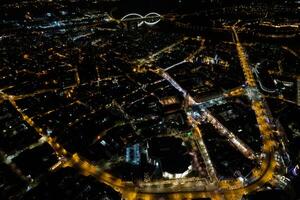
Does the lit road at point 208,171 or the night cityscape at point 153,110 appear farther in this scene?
the night cityscape at point 153,110

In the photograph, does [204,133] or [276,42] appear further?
[276,42]

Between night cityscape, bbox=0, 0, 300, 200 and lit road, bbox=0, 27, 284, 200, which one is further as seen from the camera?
night cityscape, bbox=0, 0, 300, 200

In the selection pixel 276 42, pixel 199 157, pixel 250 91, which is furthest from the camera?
pixel 276 42

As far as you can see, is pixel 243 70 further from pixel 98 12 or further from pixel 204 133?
pixel 98 12

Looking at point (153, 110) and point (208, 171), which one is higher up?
point (153, 110)

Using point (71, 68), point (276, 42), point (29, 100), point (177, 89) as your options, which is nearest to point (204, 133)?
point (177, 89)

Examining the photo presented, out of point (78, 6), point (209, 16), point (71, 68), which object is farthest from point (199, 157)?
point (78, 6)

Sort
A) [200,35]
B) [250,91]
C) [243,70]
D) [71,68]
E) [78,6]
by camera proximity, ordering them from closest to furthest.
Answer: [250,91] → [243,70] → [71,68] → [200,35] → [78,6]

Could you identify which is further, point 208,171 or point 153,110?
point 153,110
